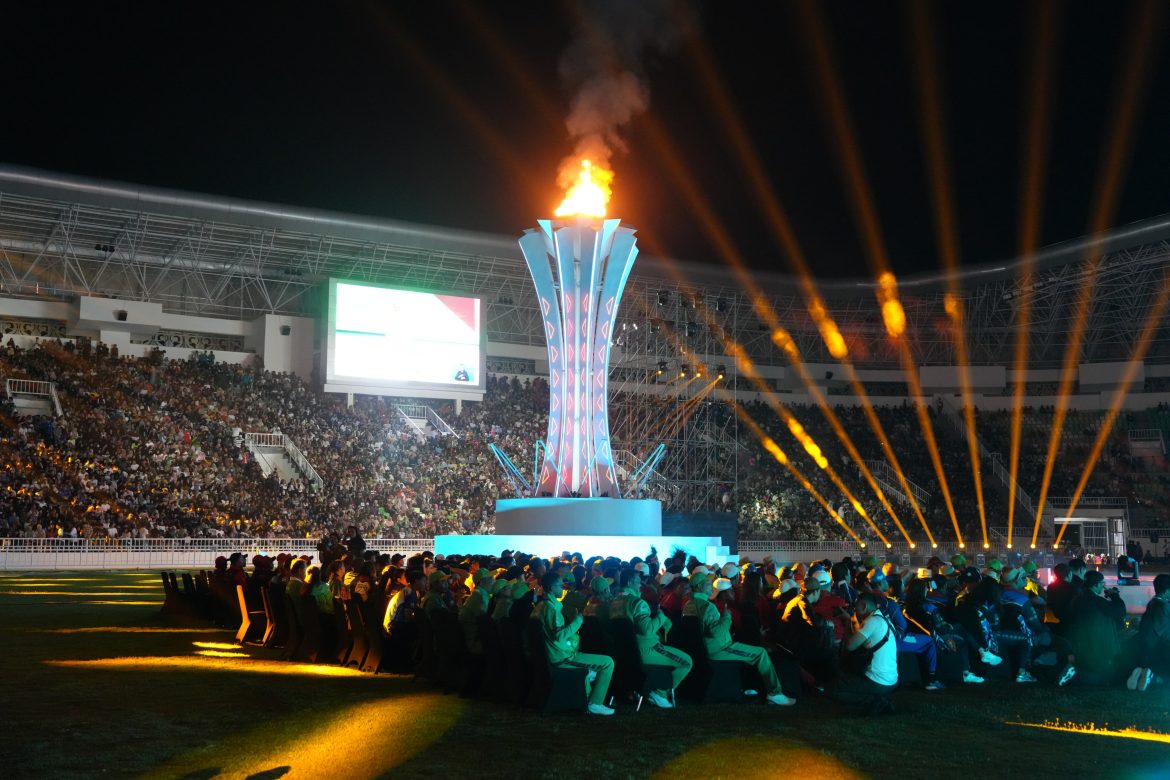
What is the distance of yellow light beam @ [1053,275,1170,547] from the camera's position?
153 ft

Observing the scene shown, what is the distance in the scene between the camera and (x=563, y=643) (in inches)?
385

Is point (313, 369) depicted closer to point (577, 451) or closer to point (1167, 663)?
point (577, 451)

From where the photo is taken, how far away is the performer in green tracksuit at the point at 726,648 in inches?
413

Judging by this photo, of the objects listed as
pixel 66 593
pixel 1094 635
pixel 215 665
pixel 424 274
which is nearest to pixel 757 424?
pixel 424 274

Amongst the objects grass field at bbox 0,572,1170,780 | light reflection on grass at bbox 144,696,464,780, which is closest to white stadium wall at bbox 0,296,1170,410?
grass field at bbox 0,572,1170,780

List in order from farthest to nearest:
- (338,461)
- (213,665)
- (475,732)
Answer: (338,461) → (213,665) → (475,732)

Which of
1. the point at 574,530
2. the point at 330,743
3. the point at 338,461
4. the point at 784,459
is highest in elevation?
the point at 784,459

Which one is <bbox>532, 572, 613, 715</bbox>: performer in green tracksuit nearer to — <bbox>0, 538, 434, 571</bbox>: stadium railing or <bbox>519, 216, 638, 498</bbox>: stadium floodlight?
<bbox>519, 216, 638, 498</bbox>: stadium floodlight

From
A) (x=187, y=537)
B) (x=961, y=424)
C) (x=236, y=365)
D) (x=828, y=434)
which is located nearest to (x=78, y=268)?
(x=236, y=365)

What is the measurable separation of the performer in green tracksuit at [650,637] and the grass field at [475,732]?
0.27 metres

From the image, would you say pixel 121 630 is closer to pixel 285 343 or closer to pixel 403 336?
pixel 403 336

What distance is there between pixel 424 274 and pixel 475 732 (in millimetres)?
40650

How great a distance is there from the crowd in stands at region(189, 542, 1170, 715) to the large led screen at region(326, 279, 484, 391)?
30.9 m

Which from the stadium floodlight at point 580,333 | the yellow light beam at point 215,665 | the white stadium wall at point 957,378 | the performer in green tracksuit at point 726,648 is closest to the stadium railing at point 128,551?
the stadium floodlight at point 580,333
